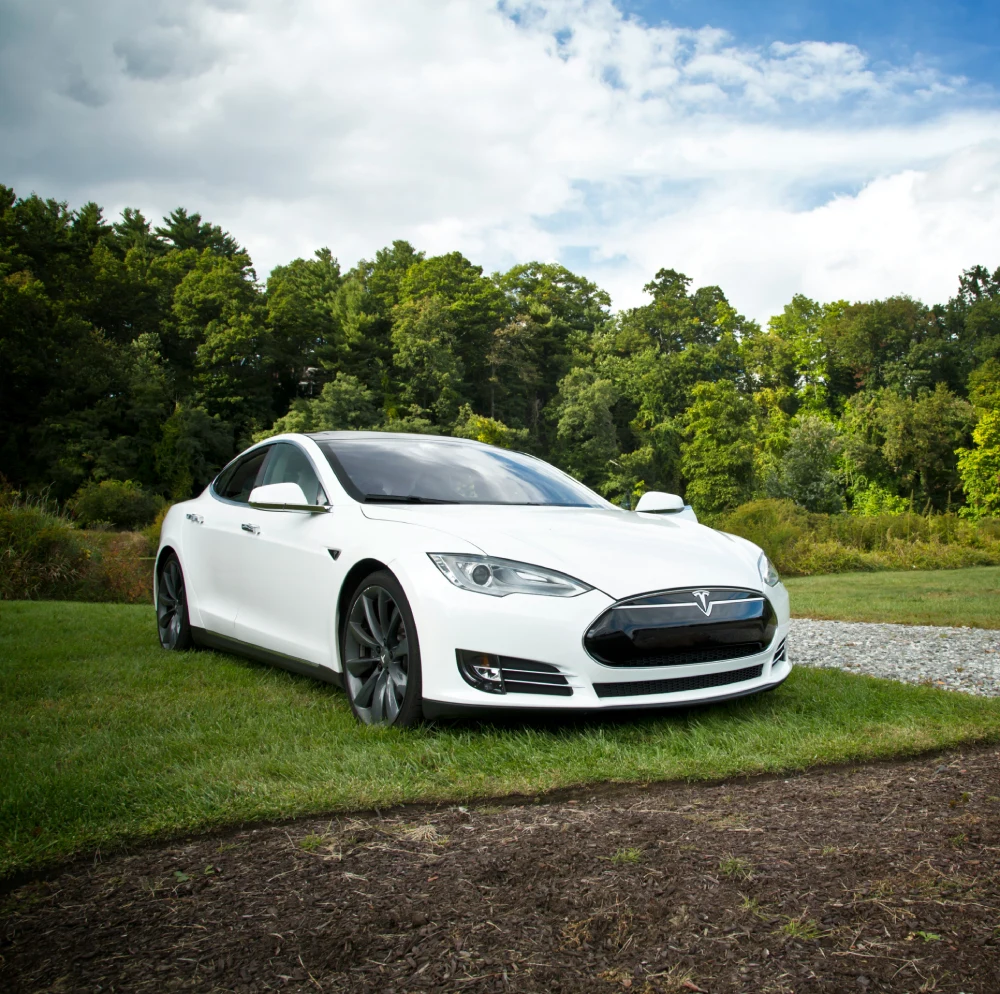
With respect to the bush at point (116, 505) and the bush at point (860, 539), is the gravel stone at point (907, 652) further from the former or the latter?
the bush at point (116, 505)

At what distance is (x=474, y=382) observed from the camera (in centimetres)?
7112

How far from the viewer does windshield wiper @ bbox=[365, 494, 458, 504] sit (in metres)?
4.98

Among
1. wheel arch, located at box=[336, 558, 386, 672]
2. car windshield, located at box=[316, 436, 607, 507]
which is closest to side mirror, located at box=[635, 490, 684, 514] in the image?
car windshield, located at box=[316, 436, 607, 507]

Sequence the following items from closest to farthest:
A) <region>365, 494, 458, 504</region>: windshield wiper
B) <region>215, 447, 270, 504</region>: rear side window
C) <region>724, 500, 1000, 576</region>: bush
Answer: <region>365, 494, 458, 504</region>: windshield wiper, <region>215, 447, 270, 504</region>: rear side window, <region>724, 500, 1000, 576</region>: bush

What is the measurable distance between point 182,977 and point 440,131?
2826 cm

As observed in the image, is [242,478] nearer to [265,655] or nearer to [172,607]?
[172,607]

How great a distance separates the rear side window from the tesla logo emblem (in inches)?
121

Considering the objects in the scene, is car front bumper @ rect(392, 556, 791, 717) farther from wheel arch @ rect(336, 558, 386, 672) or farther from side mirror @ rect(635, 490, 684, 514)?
side mirror @ rect(635, 490, 684, 514)

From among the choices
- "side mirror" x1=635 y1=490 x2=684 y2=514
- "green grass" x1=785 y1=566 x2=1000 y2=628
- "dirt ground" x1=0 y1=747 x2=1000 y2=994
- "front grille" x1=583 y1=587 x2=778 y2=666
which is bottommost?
"green grass" x1=785 y1=566 x2=1000 y2=628

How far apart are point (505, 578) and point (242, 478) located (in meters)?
2.89

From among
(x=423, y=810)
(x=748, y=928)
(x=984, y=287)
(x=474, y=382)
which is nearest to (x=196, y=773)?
(x=423, y=810)

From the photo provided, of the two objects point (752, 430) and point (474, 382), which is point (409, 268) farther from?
point (752, 430)

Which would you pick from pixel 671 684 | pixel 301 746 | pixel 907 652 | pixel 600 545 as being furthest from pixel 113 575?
pixel 671 684

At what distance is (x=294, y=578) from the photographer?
515 cm
